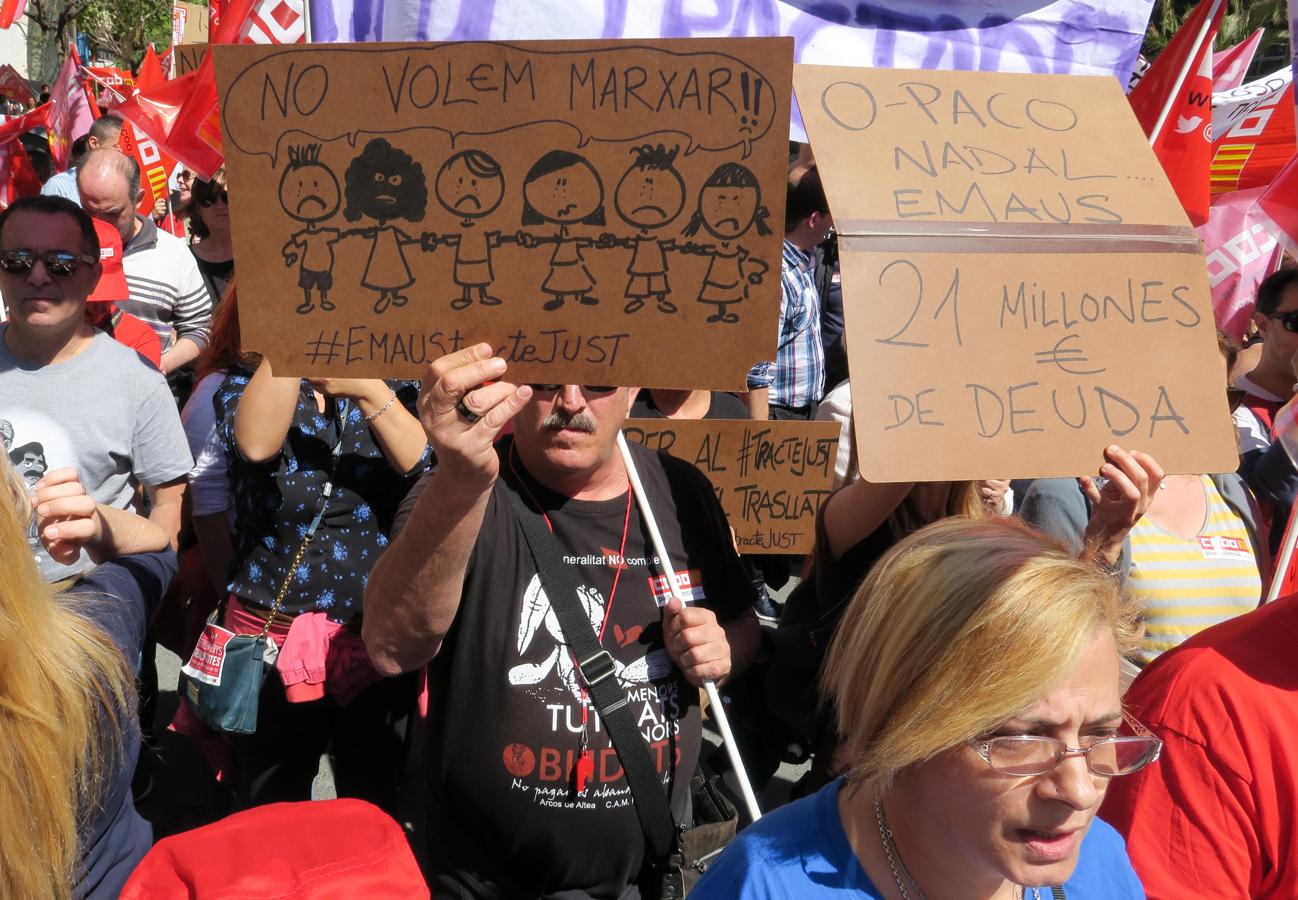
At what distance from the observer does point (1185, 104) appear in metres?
3.66

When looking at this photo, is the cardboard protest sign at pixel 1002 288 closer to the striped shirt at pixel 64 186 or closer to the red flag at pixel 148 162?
the red flag at pixel 148 162

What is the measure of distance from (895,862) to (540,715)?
2.70 ft

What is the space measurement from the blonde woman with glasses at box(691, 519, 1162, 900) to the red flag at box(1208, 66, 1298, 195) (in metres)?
3.88

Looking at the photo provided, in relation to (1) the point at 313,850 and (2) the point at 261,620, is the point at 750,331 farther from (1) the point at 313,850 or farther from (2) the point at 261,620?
(2) the point at 261,620

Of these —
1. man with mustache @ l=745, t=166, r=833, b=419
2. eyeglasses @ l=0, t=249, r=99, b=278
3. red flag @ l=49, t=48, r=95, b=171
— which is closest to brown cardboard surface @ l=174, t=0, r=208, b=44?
red flag @ l=49, t=48, r=95, b=171

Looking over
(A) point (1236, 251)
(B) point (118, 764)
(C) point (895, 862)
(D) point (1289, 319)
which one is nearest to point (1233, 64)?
(A) point (1236, 251)

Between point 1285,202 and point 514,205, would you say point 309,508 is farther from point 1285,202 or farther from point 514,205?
point 1285,202

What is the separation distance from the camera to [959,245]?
174 cm

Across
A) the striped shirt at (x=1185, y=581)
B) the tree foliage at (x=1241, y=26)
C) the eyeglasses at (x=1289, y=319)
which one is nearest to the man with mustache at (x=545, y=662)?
the striped shirt at (x=1185, y=581)

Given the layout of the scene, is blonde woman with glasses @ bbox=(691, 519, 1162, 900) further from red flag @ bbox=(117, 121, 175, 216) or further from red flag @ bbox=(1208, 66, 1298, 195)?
red flag @ bbox=(117, 121, 175, 216)

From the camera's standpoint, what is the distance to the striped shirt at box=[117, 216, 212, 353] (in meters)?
5.52

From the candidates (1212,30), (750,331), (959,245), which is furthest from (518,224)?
(1212,30)

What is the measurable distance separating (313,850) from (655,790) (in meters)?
1.00

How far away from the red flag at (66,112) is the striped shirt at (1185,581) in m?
9.07
